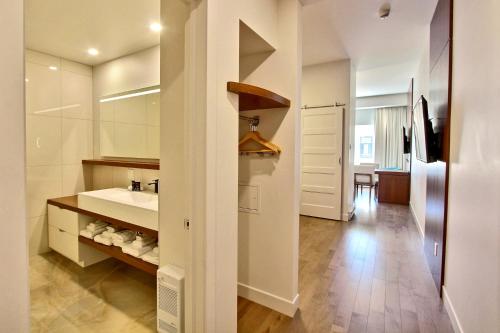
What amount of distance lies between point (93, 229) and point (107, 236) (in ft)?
0.82

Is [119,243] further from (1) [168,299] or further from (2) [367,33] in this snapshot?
(2) [367,33]

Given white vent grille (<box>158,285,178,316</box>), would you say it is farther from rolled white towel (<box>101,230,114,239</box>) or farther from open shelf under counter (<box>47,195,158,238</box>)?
rolled white towel (<box>101,230,114,239</box>)

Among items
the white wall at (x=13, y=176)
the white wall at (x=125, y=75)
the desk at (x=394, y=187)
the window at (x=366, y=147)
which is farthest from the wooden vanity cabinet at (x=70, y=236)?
the window at (x=366, y=147)

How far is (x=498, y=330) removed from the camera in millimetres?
1155

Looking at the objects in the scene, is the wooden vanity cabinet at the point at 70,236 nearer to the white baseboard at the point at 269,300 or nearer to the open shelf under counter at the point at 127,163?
the open shelf under counter at the point at 127,163

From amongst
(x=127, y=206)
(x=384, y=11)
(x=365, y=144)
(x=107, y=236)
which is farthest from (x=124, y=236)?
(x=365, y=144)

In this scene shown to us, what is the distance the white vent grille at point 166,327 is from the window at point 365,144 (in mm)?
8285

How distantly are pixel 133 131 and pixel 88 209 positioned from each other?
1.02 meters

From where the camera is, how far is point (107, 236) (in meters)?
2.50

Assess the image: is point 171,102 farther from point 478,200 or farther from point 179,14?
point 478,200

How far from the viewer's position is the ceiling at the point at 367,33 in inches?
107

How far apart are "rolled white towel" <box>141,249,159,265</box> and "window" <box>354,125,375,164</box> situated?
7.96 metres

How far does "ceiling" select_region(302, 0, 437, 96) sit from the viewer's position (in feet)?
8.95

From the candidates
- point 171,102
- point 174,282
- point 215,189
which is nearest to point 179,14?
point 171,102
